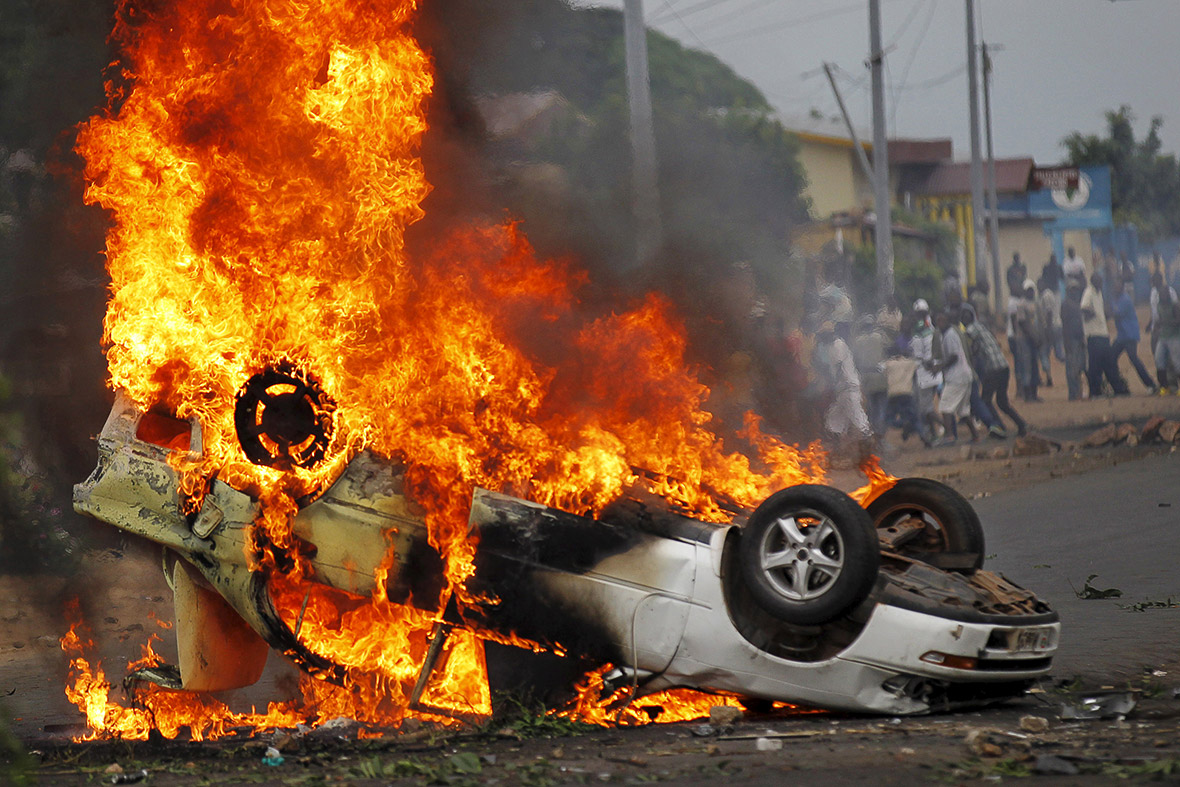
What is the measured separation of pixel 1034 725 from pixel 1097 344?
1852cm

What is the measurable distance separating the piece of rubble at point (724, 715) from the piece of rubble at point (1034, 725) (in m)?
1.26

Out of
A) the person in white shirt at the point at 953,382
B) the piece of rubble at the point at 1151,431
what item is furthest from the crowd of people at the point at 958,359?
the piece of rubble at the point at 1151,431

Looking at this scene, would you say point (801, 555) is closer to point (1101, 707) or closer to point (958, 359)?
point (1101, 707)

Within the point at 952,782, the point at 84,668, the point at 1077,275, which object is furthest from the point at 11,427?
the point at 1077,275

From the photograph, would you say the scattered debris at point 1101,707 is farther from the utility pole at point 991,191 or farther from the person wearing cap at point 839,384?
the utility pole at point 991,191

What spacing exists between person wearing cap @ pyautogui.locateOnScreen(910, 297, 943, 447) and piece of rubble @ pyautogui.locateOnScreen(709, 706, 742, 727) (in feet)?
47.9

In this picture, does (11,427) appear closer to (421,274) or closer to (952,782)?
(421,274)

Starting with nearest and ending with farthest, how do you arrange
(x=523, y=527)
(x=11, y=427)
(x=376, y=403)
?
(x=523, y=527) → (x=376, y=403) → (x=11, y=427)

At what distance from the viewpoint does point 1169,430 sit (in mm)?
18766

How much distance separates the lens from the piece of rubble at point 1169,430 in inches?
735

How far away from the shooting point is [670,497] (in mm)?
6434

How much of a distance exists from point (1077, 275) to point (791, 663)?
20854 mm

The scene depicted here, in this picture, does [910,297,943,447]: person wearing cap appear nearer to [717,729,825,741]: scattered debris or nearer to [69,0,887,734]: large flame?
[69,0,887,734]: large flame

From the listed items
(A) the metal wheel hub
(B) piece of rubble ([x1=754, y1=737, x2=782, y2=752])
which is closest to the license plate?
(A) the metal wheel hub
